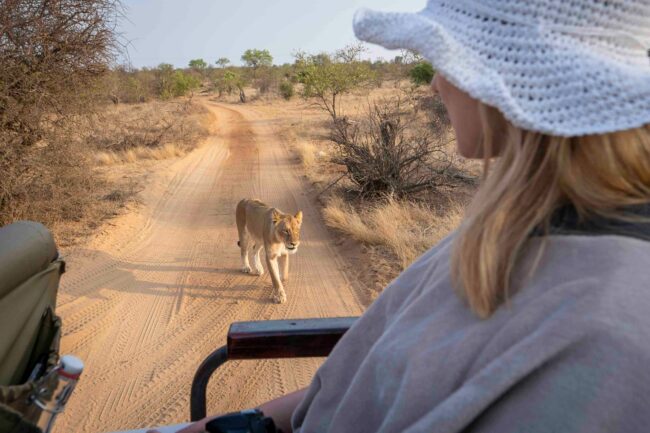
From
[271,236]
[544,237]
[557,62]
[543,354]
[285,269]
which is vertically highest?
[557,62]

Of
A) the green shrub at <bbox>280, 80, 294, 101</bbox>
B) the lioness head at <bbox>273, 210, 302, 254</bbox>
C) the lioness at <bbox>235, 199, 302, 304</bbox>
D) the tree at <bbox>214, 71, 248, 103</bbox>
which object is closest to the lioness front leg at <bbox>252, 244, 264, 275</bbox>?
the lioness at <bbox>235, 199, 302, 304</bbox>

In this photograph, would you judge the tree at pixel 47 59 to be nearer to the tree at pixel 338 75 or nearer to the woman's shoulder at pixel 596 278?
the woman's shoulder at pixel 596 278

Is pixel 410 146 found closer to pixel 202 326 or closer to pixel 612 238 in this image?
pixel 202 326

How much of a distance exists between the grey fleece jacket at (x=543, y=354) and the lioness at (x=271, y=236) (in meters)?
4.43

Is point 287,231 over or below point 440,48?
below

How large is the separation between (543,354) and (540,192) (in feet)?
0.92

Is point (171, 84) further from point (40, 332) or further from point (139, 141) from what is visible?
point (40, 332)

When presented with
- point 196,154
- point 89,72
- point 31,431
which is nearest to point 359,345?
point 31,431

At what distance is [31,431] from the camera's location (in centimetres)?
118

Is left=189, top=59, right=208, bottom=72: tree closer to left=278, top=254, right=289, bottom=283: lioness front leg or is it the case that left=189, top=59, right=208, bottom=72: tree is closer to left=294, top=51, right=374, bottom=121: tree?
left=294, top=51, right=374, bottom=121: tree

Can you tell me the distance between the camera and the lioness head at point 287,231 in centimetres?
548

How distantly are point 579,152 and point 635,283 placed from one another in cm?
23

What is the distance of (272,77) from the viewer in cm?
4559

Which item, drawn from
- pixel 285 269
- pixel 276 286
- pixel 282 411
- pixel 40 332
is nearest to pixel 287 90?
pixel 285 269
